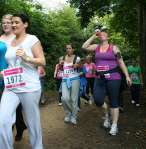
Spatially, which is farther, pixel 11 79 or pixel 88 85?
pixel 88 85

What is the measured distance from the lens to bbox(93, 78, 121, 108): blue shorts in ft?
28.7

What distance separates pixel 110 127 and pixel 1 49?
3757mm

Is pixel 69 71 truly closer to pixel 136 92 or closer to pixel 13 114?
pixel 13 114

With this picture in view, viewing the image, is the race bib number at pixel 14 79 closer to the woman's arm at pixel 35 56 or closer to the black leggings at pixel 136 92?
the woman's arm at pixel 35 56

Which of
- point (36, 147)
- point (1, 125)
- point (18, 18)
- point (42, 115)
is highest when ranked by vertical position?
point (18, 18)

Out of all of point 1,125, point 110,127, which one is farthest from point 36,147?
point 110,127

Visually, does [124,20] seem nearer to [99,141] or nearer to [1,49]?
[99,141]

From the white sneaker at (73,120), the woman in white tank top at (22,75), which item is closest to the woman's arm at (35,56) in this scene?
the woman in white tank top at (22,75)

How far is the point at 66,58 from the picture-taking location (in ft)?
33.9

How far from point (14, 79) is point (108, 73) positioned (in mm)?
2839

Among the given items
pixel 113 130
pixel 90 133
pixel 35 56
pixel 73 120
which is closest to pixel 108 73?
pixel 113 130

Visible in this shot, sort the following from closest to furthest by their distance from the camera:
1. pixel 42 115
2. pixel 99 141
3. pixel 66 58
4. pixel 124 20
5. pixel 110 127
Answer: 1. pixel 99 141
2. pixel 110 127
3. pixel 66 58
4. pixel 42 115
5. pixel 124 20

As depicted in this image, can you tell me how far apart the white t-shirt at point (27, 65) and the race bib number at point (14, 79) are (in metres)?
0.04

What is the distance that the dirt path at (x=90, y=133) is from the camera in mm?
8195
